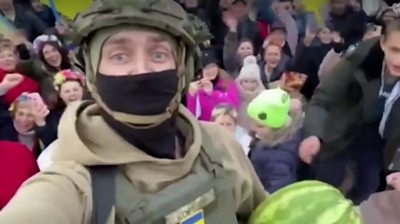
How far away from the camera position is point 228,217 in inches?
94.3

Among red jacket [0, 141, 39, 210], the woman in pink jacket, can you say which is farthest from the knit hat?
red jacket [0, 141, 39, 210]

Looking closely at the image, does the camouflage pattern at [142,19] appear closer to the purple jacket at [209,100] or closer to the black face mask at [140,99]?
the black face mask at [140,99]

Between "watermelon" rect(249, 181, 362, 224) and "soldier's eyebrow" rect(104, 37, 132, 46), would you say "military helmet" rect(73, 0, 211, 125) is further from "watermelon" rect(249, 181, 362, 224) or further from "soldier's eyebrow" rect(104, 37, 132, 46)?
"watermelon" rect(249, 181, 362, 224)

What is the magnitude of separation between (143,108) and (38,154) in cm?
373

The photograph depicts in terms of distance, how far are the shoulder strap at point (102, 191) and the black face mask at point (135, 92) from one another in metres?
0.14

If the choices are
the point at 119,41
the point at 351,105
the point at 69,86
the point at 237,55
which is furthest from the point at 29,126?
the point at 119,41

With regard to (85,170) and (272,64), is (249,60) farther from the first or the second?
(85,170)

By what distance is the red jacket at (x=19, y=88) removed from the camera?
256 inches

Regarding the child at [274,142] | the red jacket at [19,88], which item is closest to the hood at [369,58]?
the child at [274,142]

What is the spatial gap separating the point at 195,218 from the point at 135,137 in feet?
0.75

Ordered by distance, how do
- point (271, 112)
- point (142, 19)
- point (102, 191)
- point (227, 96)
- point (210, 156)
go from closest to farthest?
point (102, 191) < point (142, 19) < point (210, 156) < point (271, 112) < point (227, 96)

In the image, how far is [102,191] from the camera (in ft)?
7.14

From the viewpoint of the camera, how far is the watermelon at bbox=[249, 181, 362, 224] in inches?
98.2

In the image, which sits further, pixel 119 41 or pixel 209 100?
pixel 209 100
